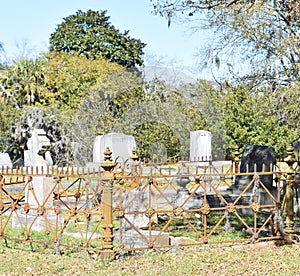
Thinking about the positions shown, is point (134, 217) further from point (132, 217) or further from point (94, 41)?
point (94, 41)

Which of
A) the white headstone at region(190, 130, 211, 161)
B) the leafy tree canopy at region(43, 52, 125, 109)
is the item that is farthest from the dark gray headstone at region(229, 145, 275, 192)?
the leafy tree canopy at region(43, 52, 125, 109)

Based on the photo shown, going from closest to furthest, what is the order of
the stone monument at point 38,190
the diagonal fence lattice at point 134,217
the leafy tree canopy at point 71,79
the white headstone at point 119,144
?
the diagonal fence lattice at point 134,217 < the stone monument at point 38,190 < the white headstone at point 119,144 < the leafy tree canopy at point 71,79

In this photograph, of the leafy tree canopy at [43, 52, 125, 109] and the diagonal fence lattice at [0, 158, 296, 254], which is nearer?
the diagonal fence lattice at [0, 158, 296, 254]

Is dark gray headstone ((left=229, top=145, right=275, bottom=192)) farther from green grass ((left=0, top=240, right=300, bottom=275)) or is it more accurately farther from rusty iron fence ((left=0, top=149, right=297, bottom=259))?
green grass ((left=0, top=240, right=300, bottom=275))

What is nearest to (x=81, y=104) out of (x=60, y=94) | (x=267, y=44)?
(x=60, y=94)

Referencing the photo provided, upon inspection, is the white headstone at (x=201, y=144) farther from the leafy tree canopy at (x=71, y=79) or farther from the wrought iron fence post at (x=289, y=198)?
the wrought iron fence post at (x=289, y=198)

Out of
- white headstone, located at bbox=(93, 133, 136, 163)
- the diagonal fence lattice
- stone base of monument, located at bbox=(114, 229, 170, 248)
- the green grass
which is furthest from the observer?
white headstone, located at bbox=(93, 133, 136, 163)

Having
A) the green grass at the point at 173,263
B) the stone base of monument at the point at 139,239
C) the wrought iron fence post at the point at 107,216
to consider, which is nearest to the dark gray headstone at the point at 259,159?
the green grass at the point at 173,263

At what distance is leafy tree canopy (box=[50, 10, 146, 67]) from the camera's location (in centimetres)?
3981

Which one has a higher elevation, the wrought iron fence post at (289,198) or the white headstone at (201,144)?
the white headstone at (201,144)

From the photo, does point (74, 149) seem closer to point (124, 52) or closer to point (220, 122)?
point (220, 122)

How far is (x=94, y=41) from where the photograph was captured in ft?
132

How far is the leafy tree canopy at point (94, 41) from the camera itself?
39812 millimetres

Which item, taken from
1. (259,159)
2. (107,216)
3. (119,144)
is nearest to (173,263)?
(107,216)
